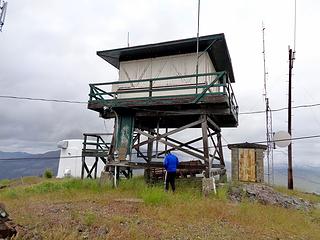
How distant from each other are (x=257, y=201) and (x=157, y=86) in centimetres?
678

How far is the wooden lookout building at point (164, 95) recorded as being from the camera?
1330cm

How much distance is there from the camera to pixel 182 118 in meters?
16.0

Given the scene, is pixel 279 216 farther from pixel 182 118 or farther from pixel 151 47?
pixel 151 47

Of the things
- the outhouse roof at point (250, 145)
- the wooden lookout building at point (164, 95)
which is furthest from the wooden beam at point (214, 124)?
the outhouse roof at point (250, 145)

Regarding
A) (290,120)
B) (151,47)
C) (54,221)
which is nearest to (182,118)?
(151,47)

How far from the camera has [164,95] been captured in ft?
48.0

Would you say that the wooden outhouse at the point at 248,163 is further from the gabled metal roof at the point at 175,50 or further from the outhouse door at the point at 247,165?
the gabled metal roof at the point at 175,50

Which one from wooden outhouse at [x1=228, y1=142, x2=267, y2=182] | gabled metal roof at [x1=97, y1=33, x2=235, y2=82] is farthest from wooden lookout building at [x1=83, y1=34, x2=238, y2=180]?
wooden outhouse at [x1=228, y1=142, x2=267, y2=182]

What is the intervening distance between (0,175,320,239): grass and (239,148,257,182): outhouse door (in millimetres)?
6345

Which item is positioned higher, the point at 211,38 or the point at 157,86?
the point at 211,38

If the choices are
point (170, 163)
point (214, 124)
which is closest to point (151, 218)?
point (170, 163)

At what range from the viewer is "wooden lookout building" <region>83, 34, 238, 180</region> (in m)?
13.3

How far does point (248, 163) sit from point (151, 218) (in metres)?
12.1

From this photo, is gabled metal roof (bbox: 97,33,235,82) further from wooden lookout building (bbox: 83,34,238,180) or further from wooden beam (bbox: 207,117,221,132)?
wooden beam (bbox: 207,117,221,132)
